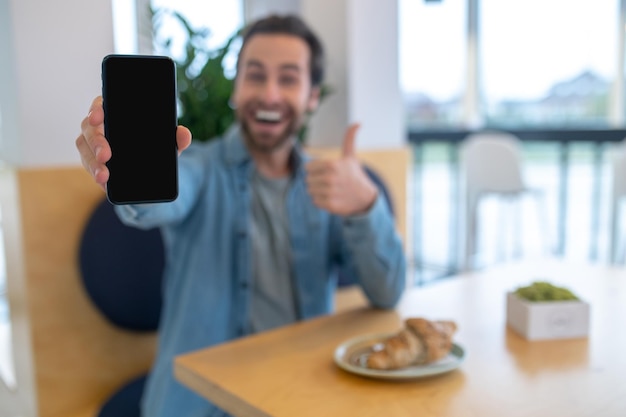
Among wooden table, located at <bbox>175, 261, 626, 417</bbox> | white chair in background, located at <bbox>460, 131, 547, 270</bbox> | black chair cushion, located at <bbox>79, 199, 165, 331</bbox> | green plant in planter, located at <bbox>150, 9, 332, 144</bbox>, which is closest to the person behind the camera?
wooden table, located at <bbox>175, 261, 626, 417</bbox>

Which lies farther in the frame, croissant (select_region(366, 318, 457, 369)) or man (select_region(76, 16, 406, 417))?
man (select_region(76, 16, 406, 417))

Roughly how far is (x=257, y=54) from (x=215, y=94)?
1.38ft

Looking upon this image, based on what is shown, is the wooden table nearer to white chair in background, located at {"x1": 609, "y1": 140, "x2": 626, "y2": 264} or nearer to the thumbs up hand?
the thumbs up hand

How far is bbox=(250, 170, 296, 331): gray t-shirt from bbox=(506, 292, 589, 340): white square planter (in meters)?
0.45

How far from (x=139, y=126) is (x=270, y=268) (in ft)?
2.68

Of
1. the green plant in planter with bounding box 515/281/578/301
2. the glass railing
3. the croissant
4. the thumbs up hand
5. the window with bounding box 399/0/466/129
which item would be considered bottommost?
the glass railing

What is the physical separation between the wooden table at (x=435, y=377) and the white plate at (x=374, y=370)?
0.5 inches

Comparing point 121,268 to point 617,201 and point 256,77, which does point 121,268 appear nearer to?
point 256,77

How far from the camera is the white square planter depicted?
3.02ft

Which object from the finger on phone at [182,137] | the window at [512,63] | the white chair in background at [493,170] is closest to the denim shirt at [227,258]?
the window at [512,63]

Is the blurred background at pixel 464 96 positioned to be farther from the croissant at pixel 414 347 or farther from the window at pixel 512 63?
the croissant at pixel 414 347

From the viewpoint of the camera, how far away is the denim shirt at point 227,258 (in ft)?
3.57

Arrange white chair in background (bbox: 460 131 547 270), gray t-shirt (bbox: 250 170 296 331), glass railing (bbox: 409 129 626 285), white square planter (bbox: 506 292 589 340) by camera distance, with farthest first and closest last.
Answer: glass railing (bbox: 409 129 626 285)
white chair in background (bbox: 460 131 547 270)
gray t-shirt (bbox: 250 170 296 331)
white square planter (bbox: 506 292 589 340)

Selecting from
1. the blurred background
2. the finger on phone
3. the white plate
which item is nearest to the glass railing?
the blurred background
